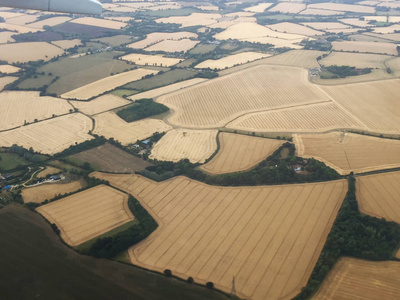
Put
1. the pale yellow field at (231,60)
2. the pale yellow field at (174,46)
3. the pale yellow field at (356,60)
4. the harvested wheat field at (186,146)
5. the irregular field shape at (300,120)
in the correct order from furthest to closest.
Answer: the pale yellow field at (174,46) → the pale yellow field at (231,60) → the pale yellow field at (356,60) → the irregular field shape at (300,120) → the harvested wheat field at (186,146)

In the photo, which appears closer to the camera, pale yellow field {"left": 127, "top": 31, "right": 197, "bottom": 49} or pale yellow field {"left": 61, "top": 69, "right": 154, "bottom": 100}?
pale yellow field {"left": 61, "top": 69, "right": 154, "bottom": 100}

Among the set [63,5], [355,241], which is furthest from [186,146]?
[63,5]

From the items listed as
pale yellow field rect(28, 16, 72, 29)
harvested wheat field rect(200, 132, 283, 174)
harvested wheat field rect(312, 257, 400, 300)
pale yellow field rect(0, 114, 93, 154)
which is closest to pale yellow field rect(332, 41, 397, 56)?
harvested wheat field rect(200, 132, 283, 174)

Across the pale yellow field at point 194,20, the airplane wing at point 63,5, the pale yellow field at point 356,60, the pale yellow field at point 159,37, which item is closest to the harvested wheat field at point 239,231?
the airplane wing at point 63,5

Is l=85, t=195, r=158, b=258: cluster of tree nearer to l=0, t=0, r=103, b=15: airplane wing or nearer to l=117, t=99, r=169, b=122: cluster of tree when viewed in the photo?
l=0, t=0, r=103, b=15: airplane wing

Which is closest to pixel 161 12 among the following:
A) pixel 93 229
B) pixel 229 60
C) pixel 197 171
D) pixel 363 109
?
pixel 229 60

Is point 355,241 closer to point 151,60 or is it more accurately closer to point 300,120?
point 300,120

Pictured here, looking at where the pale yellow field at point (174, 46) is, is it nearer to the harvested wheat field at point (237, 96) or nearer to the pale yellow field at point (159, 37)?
the pale yellow field at point (159, 37)
